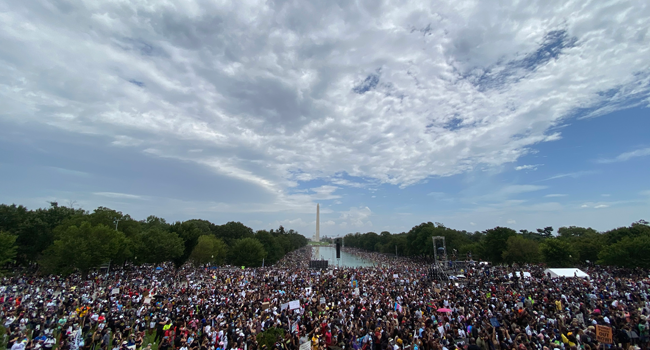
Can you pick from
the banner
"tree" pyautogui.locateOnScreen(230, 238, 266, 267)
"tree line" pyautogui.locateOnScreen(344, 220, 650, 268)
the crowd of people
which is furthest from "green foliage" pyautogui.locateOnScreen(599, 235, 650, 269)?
"tree" pyautogui.locateOnScreen(230, 238, 266, 267)

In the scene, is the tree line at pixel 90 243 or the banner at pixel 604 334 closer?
the banner at pixel 604 334

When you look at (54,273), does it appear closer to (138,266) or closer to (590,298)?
(138,266)

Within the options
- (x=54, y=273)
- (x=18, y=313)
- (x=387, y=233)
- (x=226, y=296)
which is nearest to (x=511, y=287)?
(x=226, y=296)

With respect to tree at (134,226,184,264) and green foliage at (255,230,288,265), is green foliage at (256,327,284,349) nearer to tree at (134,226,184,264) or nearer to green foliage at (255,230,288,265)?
tree at (134,226,184,264)

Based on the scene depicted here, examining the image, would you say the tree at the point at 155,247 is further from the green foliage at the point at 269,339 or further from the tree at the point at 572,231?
Answer: the tree at the point at 572,231

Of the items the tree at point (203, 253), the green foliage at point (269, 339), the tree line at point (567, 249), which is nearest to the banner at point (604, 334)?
the green foliage at point (269, 339)

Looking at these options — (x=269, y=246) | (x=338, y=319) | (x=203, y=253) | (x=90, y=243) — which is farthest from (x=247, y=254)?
(x=338, y=319)
